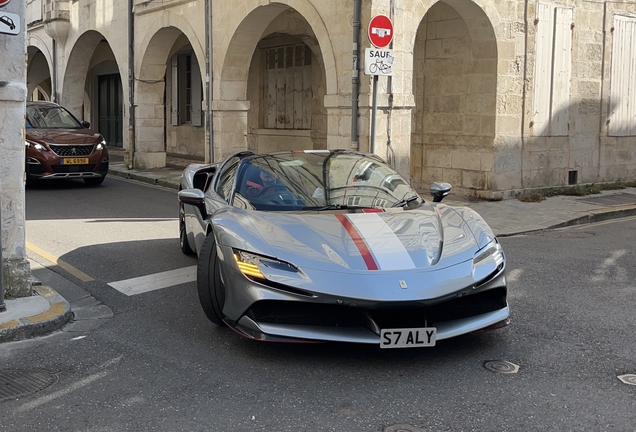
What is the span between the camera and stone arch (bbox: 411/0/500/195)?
43.1 feet

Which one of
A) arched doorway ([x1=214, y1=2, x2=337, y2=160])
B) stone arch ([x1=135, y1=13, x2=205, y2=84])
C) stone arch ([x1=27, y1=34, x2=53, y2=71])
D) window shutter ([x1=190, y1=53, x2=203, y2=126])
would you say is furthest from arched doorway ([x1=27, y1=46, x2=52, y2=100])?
arched doorway ([x1=214, y1=2, x2=337, y2=160])

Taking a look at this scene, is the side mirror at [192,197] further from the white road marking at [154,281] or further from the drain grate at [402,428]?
the drain grate at [402,428]

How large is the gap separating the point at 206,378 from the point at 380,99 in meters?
8.21

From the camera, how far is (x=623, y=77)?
15.0 metres

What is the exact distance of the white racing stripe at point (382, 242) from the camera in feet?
15.1

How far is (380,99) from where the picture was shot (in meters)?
11.9

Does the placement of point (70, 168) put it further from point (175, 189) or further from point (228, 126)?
point (228, 126)

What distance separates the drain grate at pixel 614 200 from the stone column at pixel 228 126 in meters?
7.27

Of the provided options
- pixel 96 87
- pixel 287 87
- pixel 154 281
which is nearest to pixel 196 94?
pixel 287 87

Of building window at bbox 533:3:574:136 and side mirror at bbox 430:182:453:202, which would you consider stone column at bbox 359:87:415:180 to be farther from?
side mirror at bbox 430:182:453:202

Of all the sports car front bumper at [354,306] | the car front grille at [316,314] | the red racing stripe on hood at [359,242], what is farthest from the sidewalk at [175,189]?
the red racing stripe on hood at [359,242]

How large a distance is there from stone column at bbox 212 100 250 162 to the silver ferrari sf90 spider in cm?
1046

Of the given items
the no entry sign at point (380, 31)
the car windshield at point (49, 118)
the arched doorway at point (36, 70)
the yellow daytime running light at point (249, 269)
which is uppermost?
the arched doorway at point (36, 70)

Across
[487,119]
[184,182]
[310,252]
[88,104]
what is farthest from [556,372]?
[88,104]
